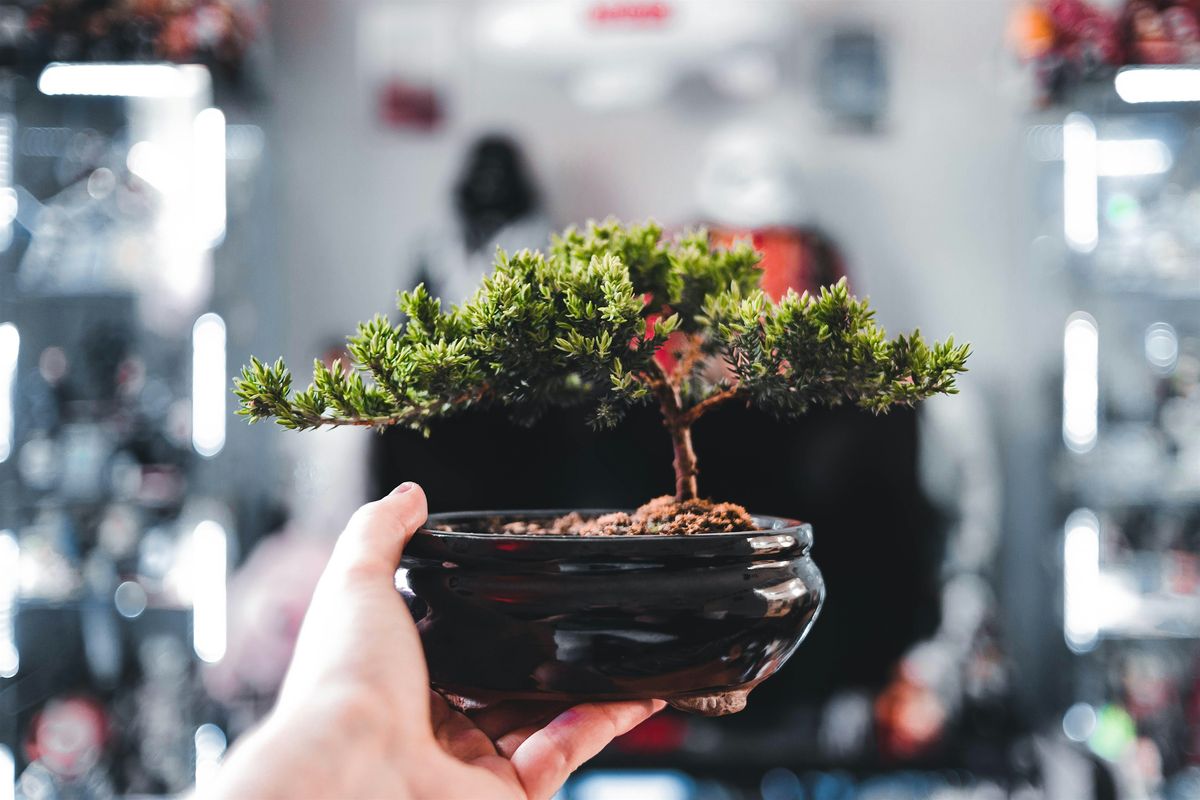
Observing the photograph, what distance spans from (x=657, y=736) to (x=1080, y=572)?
3.31ft

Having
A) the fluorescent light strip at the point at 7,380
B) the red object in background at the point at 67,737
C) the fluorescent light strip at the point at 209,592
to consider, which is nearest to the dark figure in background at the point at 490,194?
the fluorescent light strip at the point at 209,592

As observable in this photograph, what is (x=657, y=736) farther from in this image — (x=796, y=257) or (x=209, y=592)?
(x=796, y=257)

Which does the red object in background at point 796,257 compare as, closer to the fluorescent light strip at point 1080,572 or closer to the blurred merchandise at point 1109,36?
the blurred merchandise at point 1109,36

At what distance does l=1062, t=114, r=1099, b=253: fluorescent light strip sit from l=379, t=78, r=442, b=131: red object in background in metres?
1.59

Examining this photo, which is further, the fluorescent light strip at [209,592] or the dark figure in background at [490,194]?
the dark figure in background at [490,194]

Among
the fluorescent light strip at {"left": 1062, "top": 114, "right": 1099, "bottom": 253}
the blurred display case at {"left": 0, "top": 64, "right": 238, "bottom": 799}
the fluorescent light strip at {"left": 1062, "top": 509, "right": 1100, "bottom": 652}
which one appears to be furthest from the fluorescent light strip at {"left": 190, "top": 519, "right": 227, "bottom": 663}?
the fluorescent light strip at {"left": 1062, "top": 114, "right": 1099, "bottom": 253}

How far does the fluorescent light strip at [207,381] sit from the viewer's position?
2072 millimetres

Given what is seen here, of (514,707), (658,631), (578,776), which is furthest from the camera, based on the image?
(578,776)

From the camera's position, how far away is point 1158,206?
84.2 inches

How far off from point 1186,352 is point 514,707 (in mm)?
2095

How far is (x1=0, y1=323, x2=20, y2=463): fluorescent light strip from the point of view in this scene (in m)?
2.12

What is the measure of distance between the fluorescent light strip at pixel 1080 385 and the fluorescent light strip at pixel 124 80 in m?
2.06

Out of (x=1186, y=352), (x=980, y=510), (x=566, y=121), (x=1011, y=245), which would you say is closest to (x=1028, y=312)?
(x=1011, y=245)

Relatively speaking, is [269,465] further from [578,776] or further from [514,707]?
[514,707]
